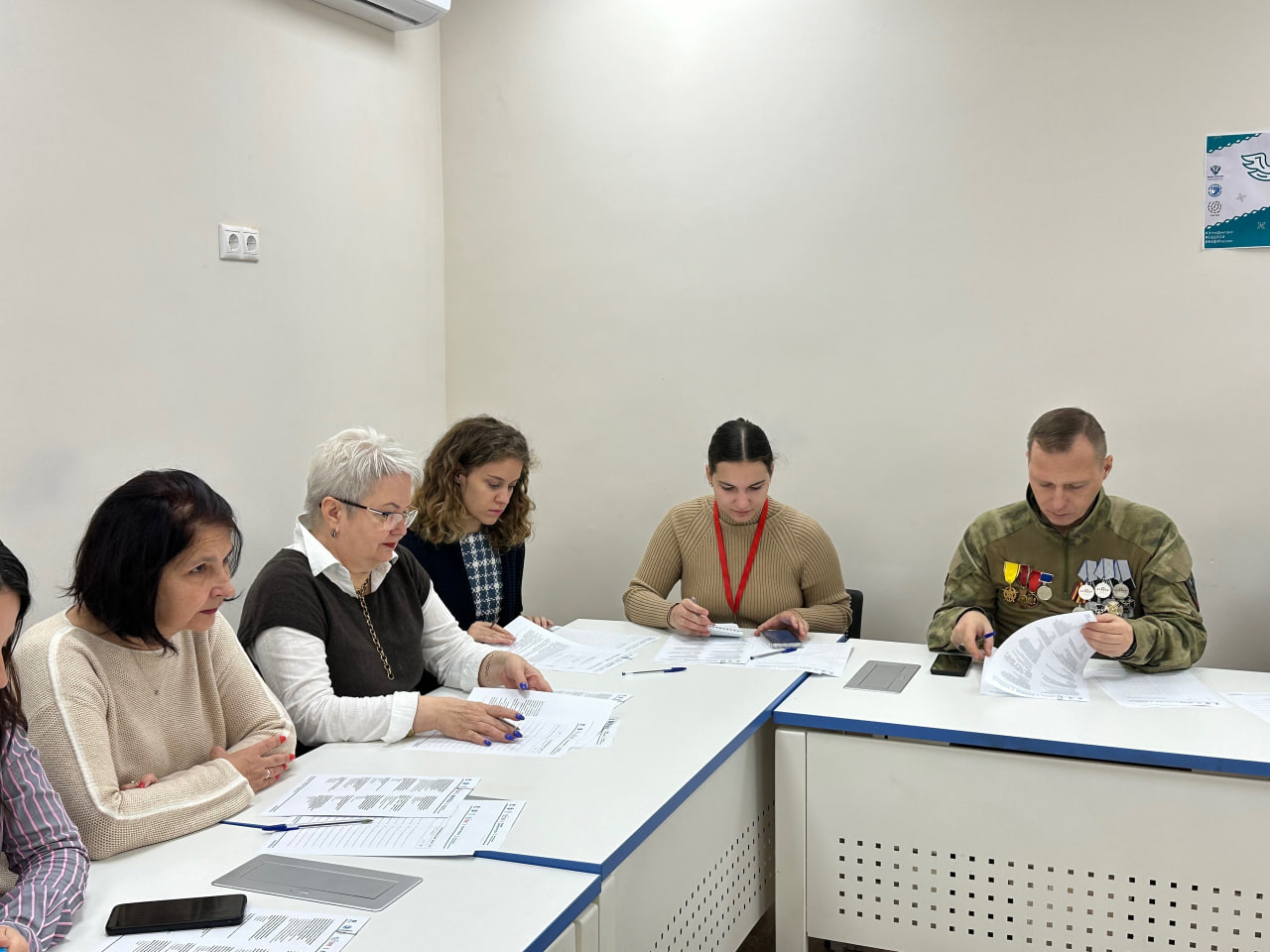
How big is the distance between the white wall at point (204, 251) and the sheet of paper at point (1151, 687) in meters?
2.42

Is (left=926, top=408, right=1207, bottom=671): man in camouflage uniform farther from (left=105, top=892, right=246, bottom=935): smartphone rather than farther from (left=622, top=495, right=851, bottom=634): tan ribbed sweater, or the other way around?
(left=105, top=892, right=246, bottom=935): smartphone

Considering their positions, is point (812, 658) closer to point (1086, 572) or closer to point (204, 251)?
point (1086, 572)

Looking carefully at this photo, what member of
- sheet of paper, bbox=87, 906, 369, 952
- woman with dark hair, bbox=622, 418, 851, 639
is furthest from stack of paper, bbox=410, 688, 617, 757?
woman with dark hair, bbox=622, 418, 851, 639

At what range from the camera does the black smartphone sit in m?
2.54

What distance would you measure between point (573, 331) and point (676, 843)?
2492mm

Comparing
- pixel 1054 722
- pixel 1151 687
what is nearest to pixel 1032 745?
pixel 1054 722

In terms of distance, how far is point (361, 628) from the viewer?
2.22 m

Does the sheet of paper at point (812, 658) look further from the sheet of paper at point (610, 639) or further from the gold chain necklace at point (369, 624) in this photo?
the gold chain necklace at point (369, 624)

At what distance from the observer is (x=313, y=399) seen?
3.53 m

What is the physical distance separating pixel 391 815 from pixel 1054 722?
4.30 ft

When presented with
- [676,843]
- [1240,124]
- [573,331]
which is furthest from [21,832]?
[1240,124]

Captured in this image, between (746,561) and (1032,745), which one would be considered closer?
(1032,745)

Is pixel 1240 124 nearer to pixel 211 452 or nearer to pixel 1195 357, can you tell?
pixel 1195 357

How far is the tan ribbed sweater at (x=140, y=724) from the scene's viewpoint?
1477 millimetres
